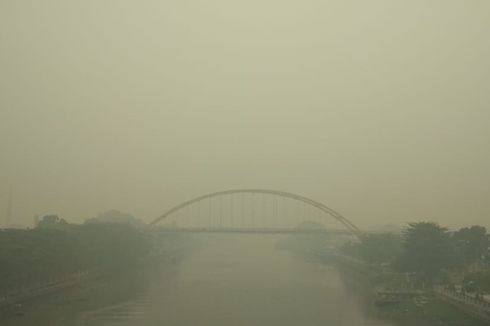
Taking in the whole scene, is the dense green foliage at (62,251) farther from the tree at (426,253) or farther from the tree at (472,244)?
the tree at (472,244)

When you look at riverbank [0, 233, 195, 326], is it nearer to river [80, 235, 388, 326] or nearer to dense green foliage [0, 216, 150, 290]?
river [80, 235, 388, 326]

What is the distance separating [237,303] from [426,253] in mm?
9813

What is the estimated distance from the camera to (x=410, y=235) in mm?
32156

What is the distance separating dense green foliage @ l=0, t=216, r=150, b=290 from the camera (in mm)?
25250

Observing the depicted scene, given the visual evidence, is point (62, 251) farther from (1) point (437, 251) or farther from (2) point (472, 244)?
(2) point (472, 244)

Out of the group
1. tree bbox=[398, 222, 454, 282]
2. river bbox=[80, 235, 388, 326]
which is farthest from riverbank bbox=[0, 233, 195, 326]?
tree bbox=[398, 222, 454, 282]

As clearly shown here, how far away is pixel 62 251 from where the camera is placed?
3041 centimetres

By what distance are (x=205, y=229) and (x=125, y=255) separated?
19.0 meters

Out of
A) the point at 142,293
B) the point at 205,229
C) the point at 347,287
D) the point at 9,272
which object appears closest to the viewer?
the point at 9,272

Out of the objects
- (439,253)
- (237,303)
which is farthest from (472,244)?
(237,303)

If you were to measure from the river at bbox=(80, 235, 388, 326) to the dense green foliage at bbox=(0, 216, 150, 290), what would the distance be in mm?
3181

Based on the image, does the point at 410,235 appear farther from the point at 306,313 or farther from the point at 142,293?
the point at 142,293

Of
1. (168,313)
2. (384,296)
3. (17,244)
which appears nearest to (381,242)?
(384,296)

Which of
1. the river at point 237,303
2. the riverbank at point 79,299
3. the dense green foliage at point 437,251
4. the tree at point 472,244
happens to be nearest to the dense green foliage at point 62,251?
the riverbank at point 79,299
